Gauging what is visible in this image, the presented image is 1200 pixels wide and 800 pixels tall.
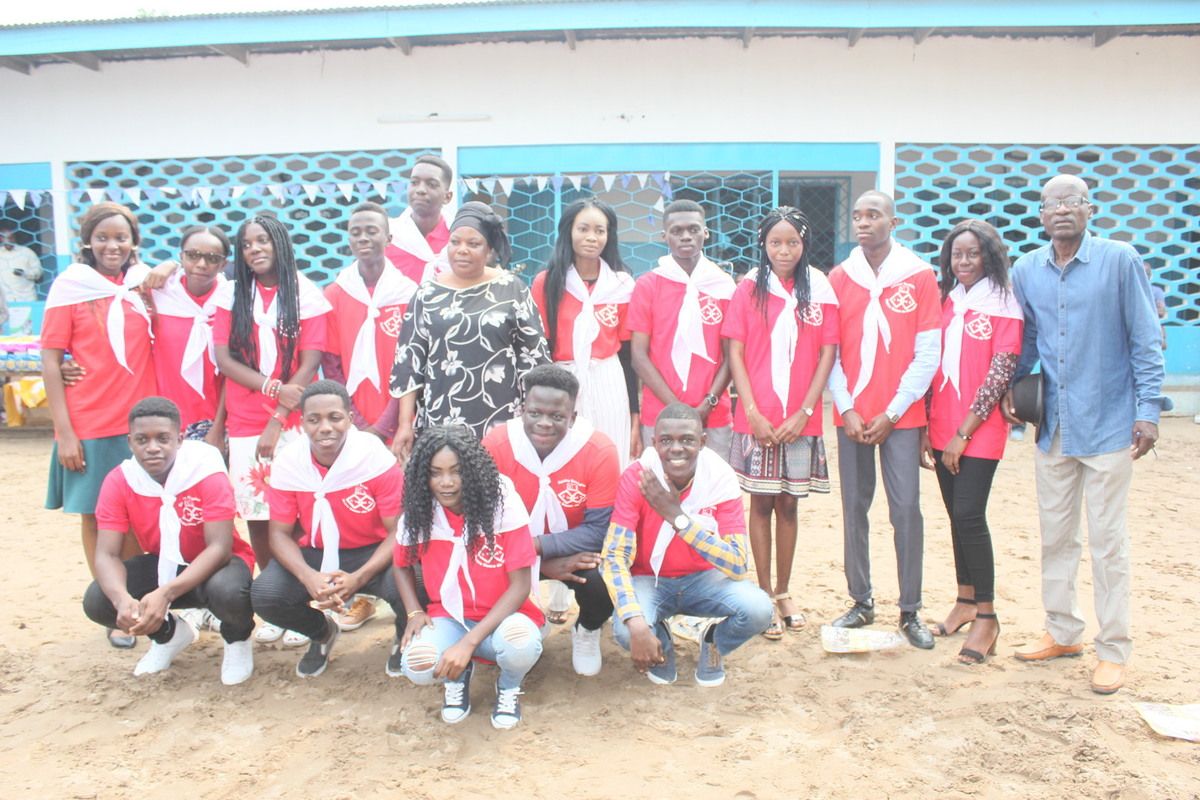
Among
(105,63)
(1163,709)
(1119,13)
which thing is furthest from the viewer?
(105,63)

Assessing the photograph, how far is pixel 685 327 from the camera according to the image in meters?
3.71

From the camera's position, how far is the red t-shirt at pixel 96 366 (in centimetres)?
358

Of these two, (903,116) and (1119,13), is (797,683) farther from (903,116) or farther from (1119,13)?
(1119,13)

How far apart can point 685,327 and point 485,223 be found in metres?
0.93

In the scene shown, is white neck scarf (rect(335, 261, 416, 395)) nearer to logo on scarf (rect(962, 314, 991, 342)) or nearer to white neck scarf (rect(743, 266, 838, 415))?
white neck scarf (rect(743, 266, 838, 415))

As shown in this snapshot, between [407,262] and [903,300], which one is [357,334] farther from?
[903,300]

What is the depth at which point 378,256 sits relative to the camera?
12.5ft

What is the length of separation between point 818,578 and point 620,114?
242 inches

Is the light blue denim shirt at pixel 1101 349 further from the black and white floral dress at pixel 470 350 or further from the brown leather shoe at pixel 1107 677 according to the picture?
the black and white floral dress at pixel 470 350

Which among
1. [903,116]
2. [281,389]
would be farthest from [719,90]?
[281,389]

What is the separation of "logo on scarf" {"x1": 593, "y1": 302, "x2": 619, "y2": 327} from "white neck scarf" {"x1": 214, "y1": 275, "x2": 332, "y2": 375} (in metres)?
1.13

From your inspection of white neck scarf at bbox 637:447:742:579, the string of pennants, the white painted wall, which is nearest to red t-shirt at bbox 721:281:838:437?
white neck scarf at bbox 637:447:742:579

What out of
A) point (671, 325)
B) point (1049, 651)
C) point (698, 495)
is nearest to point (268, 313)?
point (671, 325)

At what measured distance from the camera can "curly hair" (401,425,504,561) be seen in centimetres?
291
